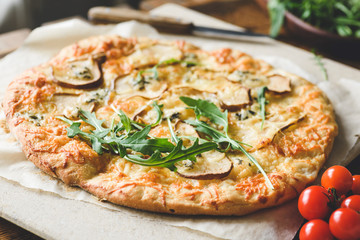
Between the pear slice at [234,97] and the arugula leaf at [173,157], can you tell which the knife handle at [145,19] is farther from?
the arugula leaf at [173,157]

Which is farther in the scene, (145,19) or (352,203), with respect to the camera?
(145,19)

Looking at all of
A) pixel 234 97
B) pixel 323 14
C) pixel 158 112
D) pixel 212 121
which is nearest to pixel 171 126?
pixel 158 112

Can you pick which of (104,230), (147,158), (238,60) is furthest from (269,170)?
(238,60)

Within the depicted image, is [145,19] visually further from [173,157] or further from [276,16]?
[173,157]

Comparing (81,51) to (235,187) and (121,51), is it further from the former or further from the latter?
(235,187)

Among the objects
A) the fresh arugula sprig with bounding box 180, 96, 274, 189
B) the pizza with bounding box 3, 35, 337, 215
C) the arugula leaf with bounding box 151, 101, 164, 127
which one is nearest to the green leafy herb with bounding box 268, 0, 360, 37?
the pizza with bounding box 3, 35, 337, 215

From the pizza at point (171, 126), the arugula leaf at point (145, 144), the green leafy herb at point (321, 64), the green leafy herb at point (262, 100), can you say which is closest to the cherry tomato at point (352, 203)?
the pizza at point (171, 126)
